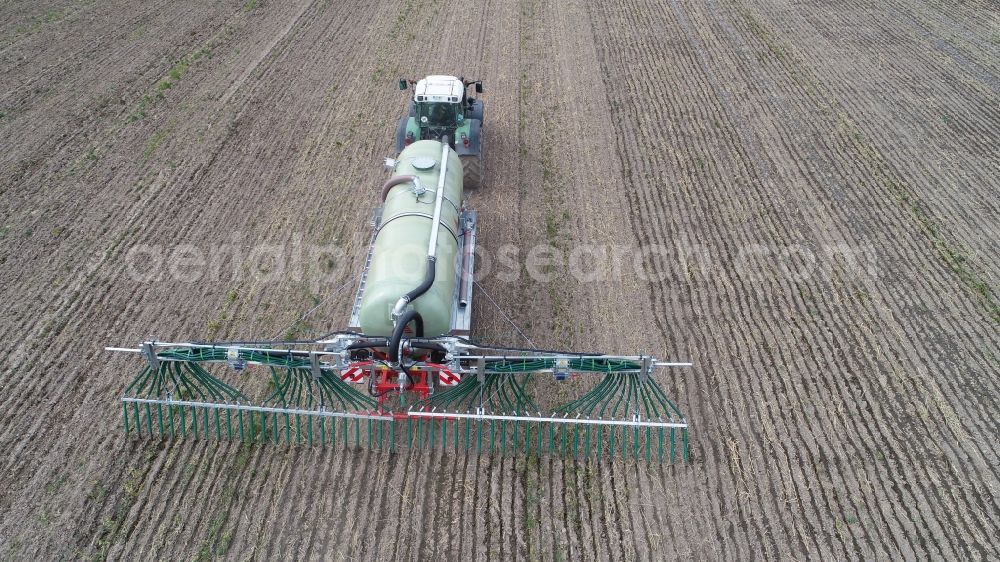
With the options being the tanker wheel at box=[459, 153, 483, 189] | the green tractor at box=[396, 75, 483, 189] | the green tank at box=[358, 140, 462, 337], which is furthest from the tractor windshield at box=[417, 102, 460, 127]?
the green tank at box=[358, 140, 462, 337]

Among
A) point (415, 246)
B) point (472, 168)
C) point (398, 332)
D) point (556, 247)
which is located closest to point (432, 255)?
point (415, 246)

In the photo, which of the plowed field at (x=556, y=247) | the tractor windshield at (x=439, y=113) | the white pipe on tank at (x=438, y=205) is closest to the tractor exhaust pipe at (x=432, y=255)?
the white pipe on tank at (x=438, y=205)

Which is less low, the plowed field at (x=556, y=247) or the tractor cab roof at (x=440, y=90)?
the tractor cab roof at (x=440, y=90)

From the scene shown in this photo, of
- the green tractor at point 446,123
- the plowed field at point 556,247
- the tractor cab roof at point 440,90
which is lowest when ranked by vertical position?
the plowed field at point 556,247

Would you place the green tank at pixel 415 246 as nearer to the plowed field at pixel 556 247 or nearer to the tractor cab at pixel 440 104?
the plowed field at pixel 556 247

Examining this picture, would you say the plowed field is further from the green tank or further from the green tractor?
the green tank

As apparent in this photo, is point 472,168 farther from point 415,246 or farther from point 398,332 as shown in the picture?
point 398,332

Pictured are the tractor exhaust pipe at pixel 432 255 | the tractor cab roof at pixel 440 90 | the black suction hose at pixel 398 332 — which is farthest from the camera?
the tractor cab roof at pixel 440 90
